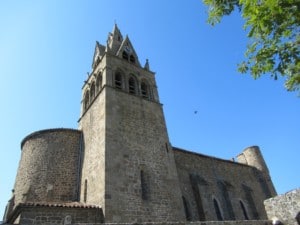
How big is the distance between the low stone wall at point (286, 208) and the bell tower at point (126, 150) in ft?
17.9

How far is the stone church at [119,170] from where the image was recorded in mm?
12031

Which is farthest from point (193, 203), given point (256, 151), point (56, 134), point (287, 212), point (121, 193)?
point (256, 151)

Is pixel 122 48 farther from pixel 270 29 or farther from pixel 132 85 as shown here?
pixel 270 29

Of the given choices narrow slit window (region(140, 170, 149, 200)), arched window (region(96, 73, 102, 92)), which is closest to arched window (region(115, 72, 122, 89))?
arched window (region(96, 73, 102, 92))

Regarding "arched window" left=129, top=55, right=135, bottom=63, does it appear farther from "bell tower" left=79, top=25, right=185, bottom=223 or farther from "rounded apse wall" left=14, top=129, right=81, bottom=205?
"rounded apse wall" left=14, top=129, right=81, bottom=205

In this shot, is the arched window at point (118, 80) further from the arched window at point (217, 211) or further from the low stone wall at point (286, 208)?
the low stone wall at point (286, 208)

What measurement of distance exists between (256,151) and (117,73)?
60.2ft

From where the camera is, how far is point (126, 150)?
14289 mm

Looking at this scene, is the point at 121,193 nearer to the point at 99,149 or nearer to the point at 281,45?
the point at 99,149

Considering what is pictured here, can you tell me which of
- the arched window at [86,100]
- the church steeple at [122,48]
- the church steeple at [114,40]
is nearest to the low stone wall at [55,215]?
the arched window at [86,100]

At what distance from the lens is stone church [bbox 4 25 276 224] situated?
12.0 meters

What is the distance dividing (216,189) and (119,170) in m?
10.3

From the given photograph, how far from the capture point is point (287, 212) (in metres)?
9.15

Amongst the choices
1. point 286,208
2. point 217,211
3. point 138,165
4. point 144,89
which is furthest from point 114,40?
point 286,208
